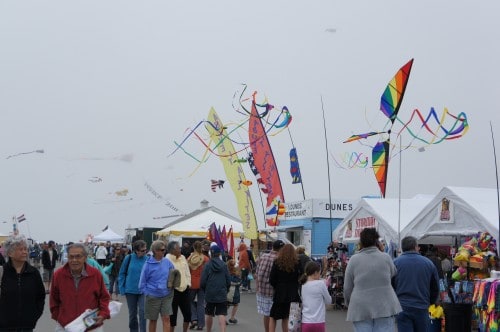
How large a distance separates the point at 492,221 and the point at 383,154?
528 cm

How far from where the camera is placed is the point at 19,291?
6.01m

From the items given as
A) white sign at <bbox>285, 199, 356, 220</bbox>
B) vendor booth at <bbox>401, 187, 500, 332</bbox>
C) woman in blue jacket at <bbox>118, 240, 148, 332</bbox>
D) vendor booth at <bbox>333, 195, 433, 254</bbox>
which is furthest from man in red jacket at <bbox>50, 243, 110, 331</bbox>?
white sign at <bbox>285, 199, 356, 220</bbox>

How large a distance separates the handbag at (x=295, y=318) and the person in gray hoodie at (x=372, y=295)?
1.54 metres

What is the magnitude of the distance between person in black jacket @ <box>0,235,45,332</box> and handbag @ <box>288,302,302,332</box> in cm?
333

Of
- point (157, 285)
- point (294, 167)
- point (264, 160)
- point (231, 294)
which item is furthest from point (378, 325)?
point (294, 167)

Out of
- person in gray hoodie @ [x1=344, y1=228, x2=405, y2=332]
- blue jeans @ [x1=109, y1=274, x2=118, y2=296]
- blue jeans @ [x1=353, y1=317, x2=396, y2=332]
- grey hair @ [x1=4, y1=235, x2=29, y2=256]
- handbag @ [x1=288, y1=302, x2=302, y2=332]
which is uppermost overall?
grey hair @ [x1=4, y1=235, x2=29, y2=256]

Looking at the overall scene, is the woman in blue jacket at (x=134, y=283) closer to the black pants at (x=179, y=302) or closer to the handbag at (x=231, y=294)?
the black pants at (x=179, y=302)

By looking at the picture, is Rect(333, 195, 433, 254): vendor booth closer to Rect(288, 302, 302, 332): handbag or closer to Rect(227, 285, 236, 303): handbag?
Rect(227, 285, 236, 303): handbag

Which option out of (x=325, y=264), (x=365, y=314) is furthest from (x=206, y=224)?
(x=365, y=314)

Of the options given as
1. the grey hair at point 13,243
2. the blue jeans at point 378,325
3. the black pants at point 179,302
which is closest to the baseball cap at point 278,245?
the black pants at point 179,302

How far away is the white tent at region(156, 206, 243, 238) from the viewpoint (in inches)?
1088

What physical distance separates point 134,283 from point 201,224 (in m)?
18.5

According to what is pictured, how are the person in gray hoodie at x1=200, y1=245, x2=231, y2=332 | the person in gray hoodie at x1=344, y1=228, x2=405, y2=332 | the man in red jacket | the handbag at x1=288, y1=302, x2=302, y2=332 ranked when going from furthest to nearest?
the person in gray hoodie at x1=200, y1=245, x2=231, y2=332 < the handbag at x1=288, y1=302, x2=302, y2=332 < the person in gray hoodie at x1=344, y1=228, x2=405, y2=332 < the man in red jacket

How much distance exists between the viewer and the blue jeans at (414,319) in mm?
7518
